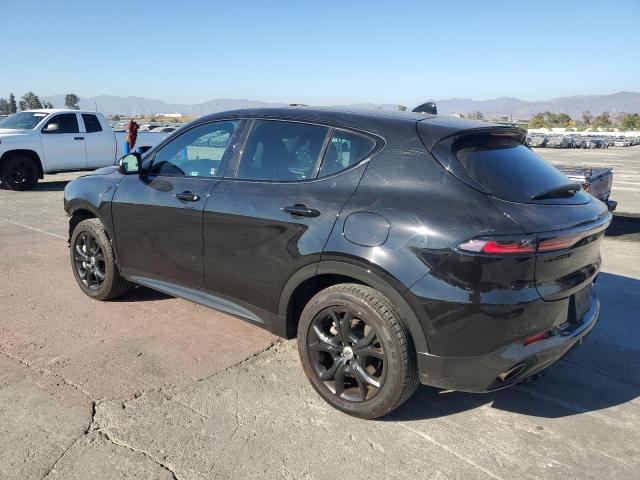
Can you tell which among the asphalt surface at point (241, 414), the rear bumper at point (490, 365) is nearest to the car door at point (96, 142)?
the asphalt surface at point (241, 414)

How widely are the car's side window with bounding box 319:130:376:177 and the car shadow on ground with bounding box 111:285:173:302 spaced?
248 centimetres

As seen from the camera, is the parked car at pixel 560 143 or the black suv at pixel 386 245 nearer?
the black suv at pixel 386 245

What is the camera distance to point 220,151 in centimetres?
380

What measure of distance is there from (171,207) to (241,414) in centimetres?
163

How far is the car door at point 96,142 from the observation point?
42.7 ft

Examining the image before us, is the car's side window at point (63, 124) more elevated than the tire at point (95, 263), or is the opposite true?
the car's side window at point (63, 124)

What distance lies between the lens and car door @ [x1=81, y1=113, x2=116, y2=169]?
42.7ft

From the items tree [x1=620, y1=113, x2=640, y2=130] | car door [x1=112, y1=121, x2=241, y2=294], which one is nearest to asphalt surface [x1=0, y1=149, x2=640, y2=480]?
car door [x1=112, y1=121, x2=241, y2=294]

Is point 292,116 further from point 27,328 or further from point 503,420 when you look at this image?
point 27,328

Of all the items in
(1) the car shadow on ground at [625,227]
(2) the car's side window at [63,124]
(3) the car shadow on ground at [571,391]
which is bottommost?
(1) the car shadow on ground at [625,227]

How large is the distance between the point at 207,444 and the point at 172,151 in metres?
2.32

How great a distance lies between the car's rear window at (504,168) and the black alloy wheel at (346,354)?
1000 millimetres

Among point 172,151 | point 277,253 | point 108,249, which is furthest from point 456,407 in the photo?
point 108,249

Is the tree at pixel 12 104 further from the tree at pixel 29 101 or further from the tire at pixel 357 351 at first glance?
the tire at pixel 357 351
